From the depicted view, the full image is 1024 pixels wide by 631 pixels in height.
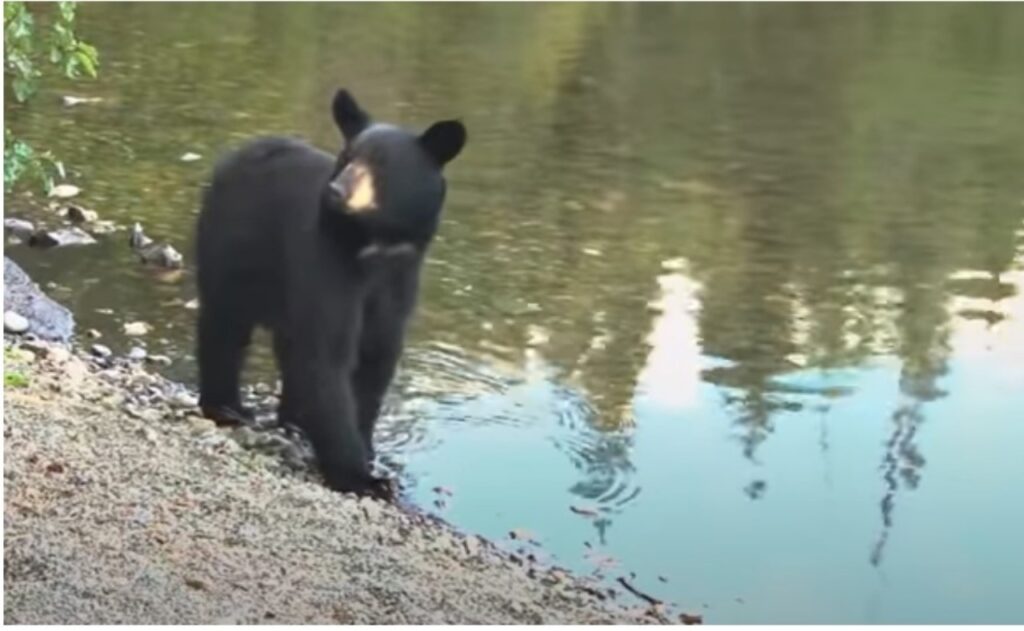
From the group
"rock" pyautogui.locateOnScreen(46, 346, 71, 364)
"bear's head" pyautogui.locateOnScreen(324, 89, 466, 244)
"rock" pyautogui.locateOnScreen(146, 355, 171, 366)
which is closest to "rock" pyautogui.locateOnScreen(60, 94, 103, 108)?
"rock" pyautogui.locateOnScreen(146, 355, 171, 366)

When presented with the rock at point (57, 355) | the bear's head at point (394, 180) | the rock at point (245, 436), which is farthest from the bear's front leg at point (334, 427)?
the rock at point (57, 355)

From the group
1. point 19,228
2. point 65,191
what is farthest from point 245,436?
point 65,191

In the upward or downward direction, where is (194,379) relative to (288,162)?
downward

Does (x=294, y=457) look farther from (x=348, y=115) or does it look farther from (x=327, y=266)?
(x=348, y=115)

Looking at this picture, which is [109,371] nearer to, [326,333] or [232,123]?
[326,333]

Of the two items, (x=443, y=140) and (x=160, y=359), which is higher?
(x=443, y=140)

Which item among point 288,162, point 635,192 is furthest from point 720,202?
point 288,162

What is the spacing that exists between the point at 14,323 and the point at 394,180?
2087 millimetres

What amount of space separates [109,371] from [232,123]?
4.00 m

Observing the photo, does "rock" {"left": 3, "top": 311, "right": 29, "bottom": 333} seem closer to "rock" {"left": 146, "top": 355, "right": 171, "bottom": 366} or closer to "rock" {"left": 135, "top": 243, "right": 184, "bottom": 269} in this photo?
"rock" {"left": 146, "top": 355, "right": 171, "bottom": 366}

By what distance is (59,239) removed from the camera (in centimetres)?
702

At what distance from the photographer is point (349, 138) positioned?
409cm

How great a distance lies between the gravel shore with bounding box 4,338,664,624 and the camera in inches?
120

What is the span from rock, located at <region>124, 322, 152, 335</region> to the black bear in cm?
118
